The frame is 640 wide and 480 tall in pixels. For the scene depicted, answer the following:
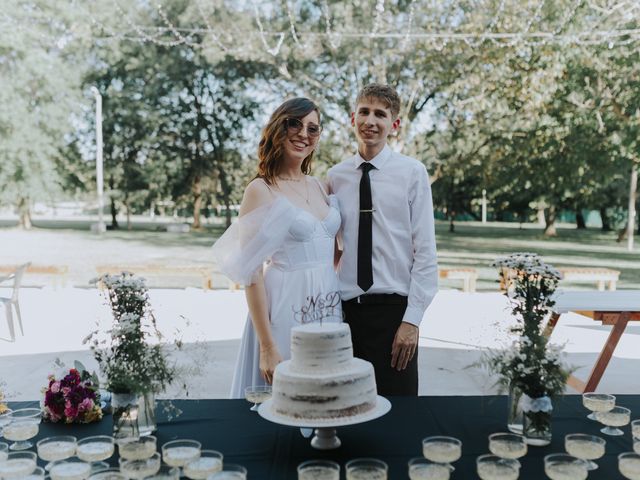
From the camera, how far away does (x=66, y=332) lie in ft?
27.5

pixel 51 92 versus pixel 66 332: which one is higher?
pixel 51 92

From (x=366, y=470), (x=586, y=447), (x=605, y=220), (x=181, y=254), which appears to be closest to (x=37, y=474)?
(x=366, y=470)

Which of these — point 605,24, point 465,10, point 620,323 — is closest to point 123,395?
point 620,323

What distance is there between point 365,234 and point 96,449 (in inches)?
61.2

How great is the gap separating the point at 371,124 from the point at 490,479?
174 centimetres

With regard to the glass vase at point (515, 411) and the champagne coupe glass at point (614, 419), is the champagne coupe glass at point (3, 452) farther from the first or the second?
the champagne coupe glass at point (614, 419)

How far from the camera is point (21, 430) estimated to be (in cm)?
230

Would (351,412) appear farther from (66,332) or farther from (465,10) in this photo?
(465,10)

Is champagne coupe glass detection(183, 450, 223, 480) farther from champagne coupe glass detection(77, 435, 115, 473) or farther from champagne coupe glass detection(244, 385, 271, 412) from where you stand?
champagne coupe glass detection(244, 385, 271, 412)

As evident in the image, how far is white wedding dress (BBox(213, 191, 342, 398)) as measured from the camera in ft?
9.63

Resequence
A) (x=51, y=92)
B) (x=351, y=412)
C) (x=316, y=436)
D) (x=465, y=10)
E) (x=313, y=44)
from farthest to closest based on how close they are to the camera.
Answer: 1. (x=51, y=92)
2. (x=313, y=44)
3. (x=465, y=10)
4. (x=316, y=436)
5. (x=351, y=412)

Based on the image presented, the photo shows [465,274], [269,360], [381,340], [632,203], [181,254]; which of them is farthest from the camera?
[181,254]

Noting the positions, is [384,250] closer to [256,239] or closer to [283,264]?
[283,264]

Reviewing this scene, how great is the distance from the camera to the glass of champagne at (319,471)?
5.94 feet
